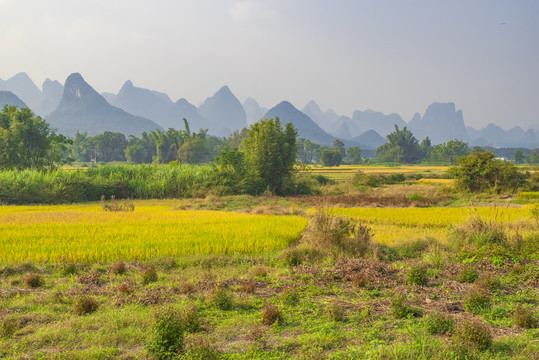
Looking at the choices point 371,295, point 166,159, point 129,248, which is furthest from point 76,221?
point 166,159

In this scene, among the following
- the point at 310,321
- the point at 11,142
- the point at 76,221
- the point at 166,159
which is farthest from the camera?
the point at 166,159

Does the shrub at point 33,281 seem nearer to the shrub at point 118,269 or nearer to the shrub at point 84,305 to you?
the shrub at point 118,269

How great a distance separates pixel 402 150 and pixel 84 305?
11883 cm

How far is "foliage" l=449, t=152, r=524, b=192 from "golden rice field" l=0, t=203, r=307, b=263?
22.0m

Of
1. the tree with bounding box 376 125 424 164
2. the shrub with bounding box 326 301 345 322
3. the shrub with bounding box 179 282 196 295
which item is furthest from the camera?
the tree with bounding box 376 125 424 164

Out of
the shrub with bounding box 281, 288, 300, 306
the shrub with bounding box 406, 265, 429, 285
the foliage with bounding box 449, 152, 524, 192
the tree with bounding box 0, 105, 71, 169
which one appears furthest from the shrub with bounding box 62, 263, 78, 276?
the foliage with bounding box 449, 152, 524, 192

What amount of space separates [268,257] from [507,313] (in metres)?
4.99

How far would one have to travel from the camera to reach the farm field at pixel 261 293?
436cm

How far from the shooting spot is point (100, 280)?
710cm

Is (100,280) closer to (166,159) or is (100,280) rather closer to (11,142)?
(11,142)

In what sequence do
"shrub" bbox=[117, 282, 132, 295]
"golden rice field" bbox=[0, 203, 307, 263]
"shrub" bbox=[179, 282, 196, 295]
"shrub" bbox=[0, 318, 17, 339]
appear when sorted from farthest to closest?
"golden rice field" bbox=[0, 203, 307, 263] < "shrub" bbox=[179, 282, 196, 295] < "shrub" bbox=[117, 282, 132, 295] < "shrub" bbox=[0, 318, 17, 339]

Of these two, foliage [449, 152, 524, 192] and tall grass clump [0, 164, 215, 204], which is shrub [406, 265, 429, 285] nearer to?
tall grass clump [0, 164, 215, 204]

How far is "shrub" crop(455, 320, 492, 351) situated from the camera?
4.25 metres

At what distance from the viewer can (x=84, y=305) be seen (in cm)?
543
